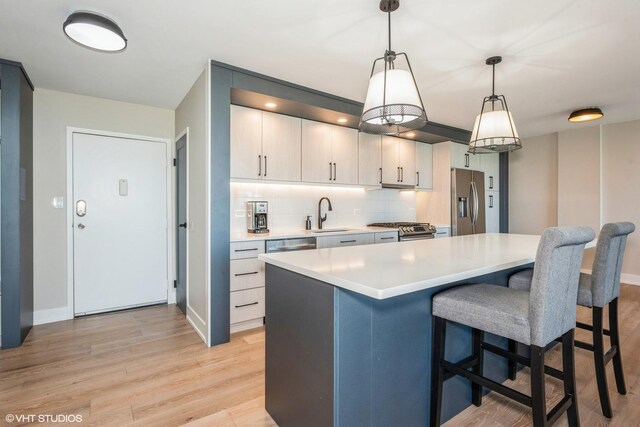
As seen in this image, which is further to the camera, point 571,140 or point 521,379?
point 571,140

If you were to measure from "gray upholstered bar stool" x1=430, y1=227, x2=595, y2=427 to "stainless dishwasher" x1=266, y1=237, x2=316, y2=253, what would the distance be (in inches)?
68.4

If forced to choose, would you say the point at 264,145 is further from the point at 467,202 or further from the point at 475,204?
the point at 475,204

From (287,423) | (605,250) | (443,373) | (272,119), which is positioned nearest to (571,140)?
(605,250)

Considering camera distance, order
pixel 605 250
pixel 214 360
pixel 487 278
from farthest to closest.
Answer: pixel 214 360 < pixel 487 278 < pixel 605 250

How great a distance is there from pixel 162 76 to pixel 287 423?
115 inches

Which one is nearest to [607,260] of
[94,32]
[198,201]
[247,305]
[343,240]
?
[343,240]

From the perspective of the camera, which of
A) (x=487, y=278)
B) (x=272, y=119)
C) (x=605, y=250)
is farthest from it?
(x=272, y=119)

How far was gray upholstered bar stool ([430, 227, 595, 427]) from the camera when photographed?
125 cm

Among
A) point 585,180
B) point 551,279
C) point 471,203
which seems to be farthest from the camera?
point 471,203

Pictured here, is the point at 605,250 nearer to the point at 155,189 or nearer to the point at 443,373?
the point at 443,373

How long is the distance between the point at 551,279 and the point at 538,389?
0.45 m

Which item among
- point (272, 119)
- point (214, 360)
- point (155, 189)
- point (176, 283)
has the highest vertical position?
point (272, 119)

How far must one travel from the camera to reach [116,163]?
350cm

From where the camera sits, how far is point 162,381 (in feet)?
6.91
